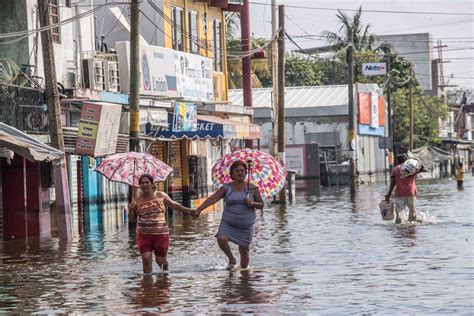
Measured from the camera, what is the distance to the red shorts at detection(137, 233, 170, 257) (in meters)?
17.3

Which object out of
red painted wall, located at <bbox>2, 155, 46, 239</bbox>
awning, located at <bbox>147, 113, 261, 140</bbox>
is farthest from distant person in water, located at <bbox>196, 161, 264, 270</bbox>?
awning, located at <bbox>147, 113, 261, 140</bbox>

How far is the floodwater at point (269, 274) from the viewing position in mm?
13961

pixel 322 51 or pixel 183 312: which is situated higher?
pixel 322 51

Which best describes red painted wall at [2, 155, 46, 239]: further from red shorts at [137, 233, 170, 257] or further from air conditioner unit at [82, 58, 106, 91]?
red shorts at [137, 233, 170, 257]

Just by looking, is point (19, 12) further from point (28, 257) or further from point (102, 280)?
point (102, 280)

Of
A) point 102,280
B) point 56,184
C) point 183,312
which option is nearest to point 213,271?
point 102,280

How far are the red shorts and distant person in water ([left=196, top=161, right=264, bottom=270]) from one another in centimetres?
68

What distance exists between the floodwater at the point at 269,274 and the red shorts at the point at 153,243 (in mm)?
401

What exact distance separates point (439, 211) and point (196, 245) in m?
13.5

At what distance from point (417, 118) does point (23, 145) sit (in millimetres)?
73207

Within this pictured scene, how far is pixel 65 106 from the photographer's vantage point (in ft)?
98.1

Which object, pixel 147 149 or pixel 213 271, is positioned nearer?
pixel 213 271

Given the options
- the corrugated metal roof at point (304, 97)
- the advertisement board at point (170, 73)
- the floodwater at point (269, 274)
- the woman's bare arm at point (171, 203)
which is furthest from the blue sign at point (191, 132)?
the corrugated metal roof at point (304, 97)

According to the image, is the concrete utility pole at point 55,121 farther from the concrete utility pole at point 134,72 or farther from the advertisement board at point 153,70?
the advertisement board at point 153,70
